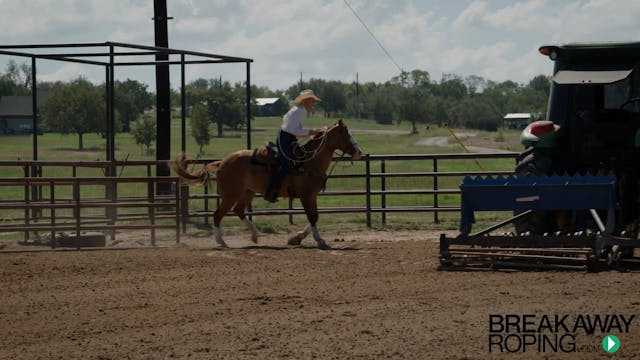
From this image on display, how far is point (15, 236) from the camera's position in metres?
18.0

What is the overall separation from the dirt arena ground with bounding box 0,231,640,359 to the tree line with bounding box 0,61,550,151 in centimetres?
603

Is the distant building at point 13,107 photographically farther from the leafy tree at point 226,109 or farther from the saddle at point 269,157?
the saddle at point 269,157

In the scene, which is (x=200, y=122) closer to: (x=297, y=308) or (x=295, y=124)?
(x=295, y=124)

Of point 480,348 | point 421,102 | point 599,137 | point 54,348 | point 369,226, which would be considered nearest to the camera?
point 480,348

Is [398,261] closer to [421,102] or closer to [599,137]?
[599,137]

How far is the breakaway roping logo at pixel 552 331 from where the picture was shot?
23.8ft

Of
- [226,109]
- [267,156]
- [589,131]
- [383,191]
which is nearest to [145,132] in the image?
[226,109]

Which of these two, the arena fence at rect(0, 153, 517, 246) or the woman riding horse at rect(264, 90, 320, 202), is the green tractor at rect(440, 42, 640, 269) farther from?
the arena fence at rect(0, 153, 517, 246)

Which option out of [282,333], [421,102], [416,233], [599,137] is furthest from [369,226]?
[421,102]

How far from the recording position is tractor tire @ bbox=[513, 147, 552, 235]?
11969 mm

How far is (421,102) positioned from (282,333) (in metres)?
81.0

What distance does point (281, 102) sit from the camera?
88938 millimetres

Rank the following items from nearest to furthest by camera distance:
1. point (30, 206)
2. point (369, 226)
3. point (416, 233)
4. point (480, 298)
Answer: point (480, 298) < point (30, 206) < point (416, 233) < point (369, 226)

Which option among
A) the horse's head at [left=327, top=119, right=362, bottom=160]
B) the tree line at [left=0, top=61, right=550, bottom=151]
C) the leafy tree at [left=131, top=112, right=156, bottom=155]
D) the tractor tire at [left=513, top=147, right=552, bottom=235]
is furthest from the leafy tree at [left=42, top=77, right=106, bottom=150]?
the tractor tire at [left=513, top=147, right=552, bottom=235]
